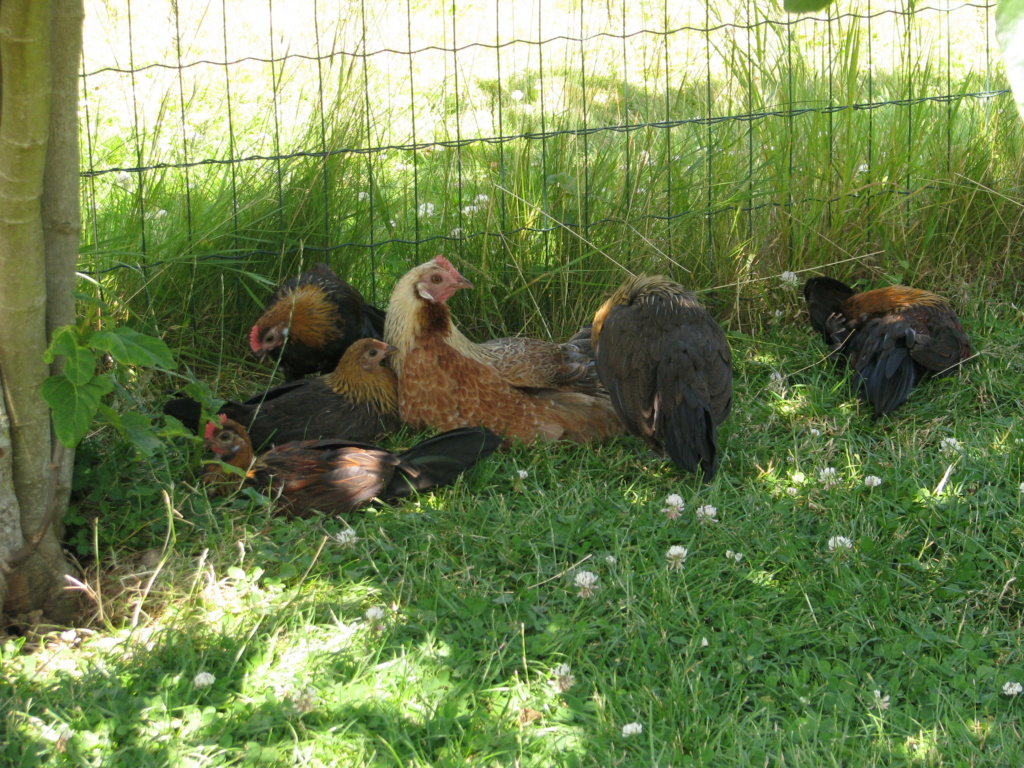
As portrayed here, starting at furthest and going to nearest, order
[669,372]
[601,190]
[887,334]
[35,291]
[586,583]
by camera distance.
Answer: [601,190] < [887,334] < [669,372] < [586,583] < [35,291]

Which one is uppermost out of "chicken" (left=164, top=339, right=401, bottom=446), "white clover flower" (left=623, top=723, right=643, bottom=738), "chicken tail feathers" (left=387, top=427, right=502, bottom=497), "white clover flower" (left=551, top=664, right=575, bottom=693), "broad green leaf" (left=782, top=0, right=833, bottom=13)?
"broad green leaf" (left=782, top=0, right=833, bottom=13)

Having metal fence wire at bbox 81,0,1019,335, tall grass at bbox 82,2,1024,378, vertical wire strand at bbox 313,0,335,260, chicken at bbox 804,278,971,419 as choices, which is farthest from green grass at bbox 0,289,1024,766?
vertical wire strand at bbox 313,0,335,260

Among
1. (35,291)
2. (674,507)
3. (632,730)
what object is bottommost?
(632,730)

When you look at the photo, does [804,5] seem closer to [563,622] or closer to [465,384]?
[563,622]

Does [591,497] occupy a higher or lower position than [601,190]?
lower

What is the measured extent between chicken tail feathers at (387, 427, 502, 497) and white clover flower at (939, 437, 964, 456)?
178cm

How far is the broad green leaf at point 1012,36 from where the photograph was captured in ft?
1.84

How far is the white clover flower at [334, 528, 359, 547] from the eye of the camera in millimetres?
3326

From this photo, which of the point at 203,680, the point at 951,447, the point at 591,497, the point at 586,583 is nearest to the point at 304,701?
the point at 203,680

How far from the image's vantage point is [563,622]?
2906mm

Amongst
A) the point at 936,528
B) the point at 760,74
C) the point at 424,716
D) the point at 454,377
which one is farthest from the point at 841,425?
the point at 424,716

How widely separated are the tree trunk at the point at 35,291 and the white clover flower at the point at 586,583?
1.55 meters

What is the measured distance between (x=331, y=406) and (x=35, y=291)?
1.63 m

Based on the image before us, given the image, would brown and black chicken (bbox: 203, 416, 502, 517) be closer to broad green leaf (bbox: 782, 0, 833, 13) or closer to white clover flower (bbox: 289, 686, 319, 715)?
white clover flower (bbox: 289, 686, 319, 715)
